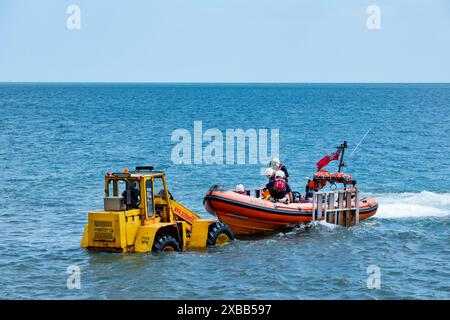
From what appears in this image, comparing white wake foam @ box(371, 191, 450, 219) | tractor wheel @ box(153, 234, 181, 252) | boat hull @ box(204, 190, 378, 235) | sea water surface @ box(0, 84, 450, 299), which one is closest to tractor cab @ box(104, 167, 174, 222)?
tractor wheel @ box(153, 234, 181, 252)

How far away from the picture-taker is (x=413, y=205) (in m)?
26.3

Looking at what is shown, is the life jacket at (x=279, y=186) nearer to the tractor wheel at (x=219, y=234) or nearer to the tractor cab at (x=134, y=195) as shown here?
the tractor wheel at (x=219, y=234)

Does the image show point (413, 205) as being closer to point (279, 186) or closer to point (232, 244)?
point (279, 186)

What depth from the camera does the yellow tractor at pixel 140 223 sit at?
16.9 metres

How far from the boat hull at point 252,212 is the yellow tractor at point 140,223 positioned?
178cm

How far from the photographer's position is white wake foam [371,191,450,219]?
24734 millimetres

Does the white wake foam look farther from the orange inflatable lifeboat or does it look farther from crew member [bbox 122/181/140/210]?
crew member [bbox 122/181/140/210]

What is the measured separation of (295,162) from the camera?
40906mm

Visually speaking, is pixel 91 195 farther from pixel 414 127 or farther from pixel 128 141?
pixel 414 127

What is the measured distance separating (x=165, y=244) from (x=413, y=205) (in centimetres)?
1201

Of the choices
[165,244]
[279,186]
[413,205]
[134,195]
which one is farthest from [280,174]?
[413,205]

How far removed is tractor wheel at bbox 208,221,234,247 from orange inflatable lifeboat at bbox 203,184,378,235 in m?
1.20

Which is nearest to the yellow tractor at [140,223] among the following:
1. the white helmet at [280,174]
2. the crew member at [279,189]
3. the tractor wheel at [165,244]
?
the tractor wheel at [165,244]
